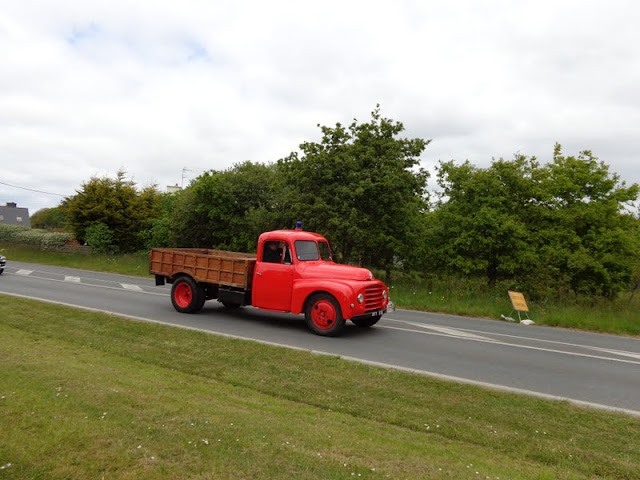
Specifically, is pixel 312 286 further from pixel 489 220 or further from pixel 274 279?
pixel 489 220

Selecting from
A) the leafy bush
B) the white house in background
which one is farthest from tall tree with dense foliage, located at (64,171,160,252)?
the white house in background

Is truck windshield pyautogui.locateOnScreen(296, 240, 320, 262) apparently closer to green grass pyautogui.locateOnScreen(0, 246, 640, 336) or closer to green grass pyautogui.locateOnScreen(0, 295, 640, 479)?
green grass pyautogui.locateOnScreen(0, 295, 640, 479)

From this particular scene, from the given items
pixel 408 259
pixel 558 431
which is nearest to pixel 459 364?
pixel 558 431

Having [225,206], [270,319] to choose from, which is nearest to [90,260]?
[225,206]

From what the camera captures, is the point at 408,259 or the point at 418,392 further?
the point at 408,259

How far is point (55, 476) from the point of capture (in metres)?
3.04

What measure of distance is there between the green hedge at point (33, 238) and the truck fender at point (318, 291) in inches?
1232

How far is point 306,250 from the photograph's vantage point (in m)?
11.2

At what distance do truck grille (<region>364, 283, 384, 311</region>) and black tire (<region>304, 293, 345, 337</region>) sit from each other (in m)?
0.68

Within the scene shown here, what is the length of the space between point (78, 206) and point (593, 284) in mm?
32179

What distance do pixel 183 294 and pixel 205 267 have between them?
118cm

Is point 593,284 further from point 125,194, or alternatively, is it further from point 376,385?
A: point 125,194

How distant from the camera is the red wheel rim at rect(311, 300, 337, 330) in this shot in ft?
32.9

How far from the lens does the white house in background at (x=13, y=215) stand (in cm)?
8950
